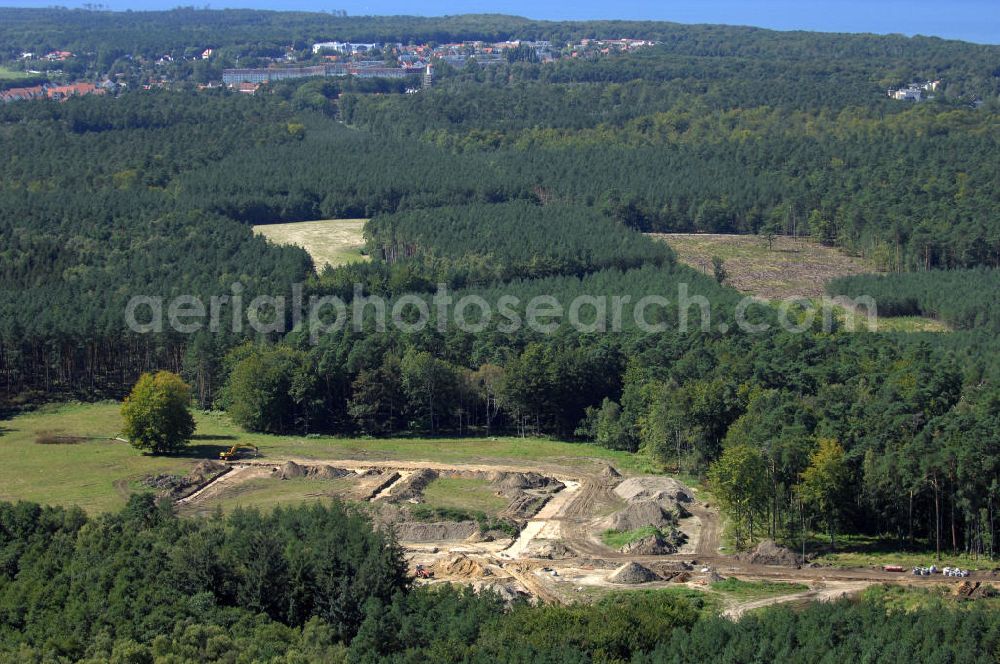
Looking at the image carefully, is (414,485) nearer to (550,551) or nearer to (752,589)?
(550,551)

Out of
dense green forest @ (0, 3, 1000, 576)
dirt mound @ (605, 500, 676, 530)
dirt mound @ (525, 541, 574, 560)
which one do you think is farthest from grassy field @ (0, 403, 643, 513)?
dirt mound @ (525, 541, 574, 560)

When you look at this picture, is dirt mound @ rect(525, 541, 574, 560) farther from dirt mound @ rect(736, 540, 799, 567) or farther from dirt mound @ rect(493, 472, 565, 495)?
dirt mound @ rect(493, 472, 565, 495)

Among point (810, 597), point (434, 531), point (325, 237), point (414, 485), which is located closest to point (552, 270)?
point (325, 237)

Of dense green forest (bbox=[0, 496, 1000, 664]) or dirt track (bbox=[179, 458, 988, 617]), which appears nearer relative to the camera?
dense green forest (bbox=[0, 496, 1000, 664])

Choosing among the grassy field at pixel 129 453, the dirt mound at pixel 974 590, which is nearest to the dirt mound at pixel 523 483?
the grassy field at pixel 129 453

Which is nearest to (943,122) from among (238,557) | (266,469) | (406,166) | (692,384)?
(406,166)

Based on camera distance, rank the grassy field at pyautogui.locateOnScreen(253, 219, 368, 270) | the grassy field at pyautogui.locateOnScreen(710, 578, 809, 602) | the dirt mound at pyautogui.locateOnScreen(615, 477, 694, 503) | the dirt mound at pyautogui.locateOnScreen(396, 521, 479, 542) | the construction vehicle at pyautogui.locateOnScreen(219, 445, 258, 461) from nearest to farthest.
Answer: the grassy field at pyautogui.locateOnScreen(710, 578, 809, 602) < the dirt mound at pyautogui.locateOnScreen(396, 521, 479, 542) < the dirt mound at pyautogui.locateOnScreen(615, 477, 694, 503) < the construction vehicle at pyautogui.locateOnScreen(219, 445, 258, 461) < the grassy field at pyautogui.locateOnScreen(253, 219, 368, 270)
